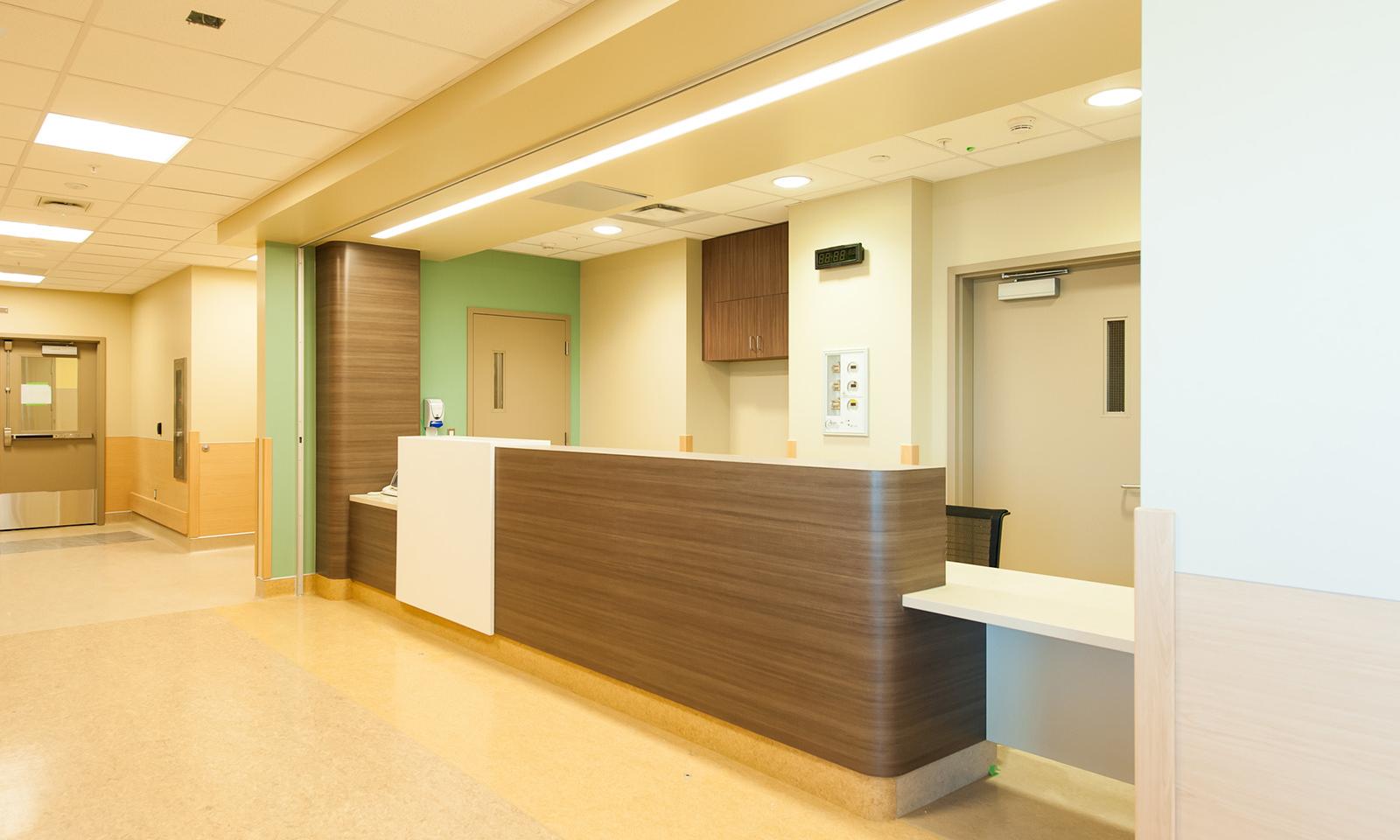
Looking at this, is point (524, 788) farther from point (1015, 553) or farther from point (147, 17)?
point (1015, 553)

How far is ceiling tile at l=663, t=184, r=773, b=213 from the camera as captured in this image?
5.84 meters

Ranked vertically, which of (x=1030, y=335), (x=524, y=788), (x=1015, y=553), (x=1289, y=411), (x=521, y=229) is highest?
(x=521, y=229)

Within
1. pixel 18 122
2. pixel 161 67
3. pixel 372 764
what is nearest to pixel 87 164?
pixel 18 122

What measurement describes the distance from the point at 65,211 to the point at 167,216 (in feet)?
2.06

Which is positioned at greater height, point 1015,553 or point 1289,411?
point 1289,411

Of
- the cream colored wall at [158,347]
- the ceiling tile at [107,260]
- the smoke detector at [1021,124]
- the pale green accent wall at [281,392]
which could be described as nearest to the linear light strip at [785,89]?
the smoke detector at [1021,124]

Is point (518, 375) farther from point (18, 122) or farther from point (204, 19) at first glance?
point (204, 19)

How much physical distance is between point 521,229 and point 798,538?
146 inches

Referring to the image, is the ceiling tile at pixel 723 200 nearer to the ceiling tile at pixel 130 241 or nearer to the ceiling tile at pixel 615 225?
the ceiling tile at pixel 615 225

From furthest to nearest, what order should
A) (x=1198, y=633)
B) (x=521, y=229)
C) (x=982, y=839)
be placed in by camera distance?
1. (x=521, y=229)
2. (x=982, y=839)
3. (x=1198, y=633)

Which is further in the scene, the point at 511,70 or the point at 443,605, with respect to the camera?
the point at 443,605

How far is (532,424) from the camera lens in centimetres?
814

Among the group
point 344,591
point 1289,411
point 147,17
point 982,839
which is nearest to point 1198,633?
point 1289,411

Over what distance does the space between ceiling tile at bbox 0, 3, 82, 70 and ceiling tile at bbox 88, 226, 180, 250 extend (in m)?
3.71
